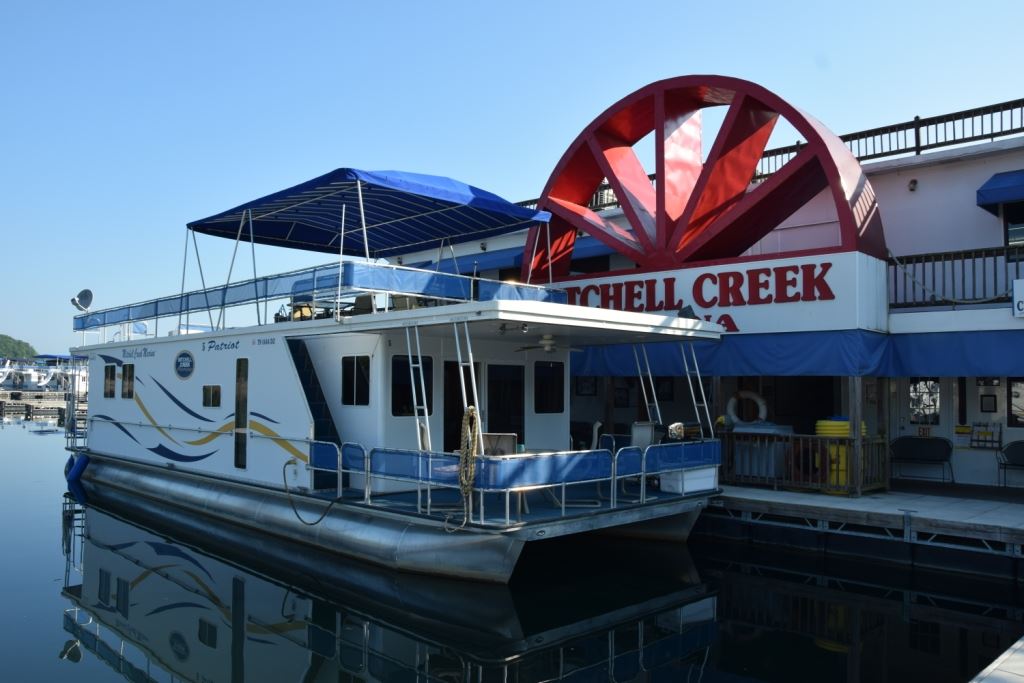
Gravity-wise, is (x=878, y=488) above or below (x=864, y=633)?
above

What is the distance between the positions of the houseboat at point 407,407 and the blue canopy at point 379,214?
50 mm

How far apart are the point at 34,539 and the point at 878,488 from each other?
549 inches

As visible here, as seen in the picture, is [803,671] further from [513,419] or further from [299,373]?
[299,373]

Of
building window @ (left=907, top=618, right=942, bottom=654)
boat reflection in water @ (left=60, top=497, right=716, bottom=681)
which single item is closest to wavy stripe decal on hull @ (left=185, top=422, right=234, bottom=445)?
boat reflection in water @ (left=60, top=497, right=716, bottom=681)

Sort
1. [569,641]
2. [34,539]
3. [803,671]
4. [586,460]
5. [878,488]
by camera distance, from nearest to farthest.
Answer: [803,671] → [569,641] → [586,460] → [878,488] → [34,539]

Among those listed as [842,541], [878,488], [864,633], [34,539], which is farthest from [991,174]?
[34,539]

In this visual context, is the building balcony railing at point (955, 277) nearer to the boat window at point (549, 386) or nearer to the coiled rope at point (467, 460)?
the boat window at point (549, 386)

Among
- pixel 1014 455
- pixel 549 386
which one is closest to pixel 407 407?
pixel 549 386

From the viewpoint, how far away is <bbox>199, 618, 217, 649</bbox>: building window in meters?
8.71

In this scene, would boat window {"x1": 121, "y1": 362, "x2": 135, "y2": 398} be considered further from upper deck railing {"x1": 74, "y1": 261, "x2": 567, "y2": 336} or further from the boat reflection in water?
the boat reflection in water

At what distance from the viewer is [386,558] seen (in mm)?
9852

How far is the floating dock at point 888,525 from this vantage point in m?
10.1

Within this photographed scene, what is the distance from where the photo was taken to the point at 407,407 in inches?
448

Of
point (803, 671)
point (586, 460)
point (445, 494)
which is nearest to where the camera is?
point (803, 671)
